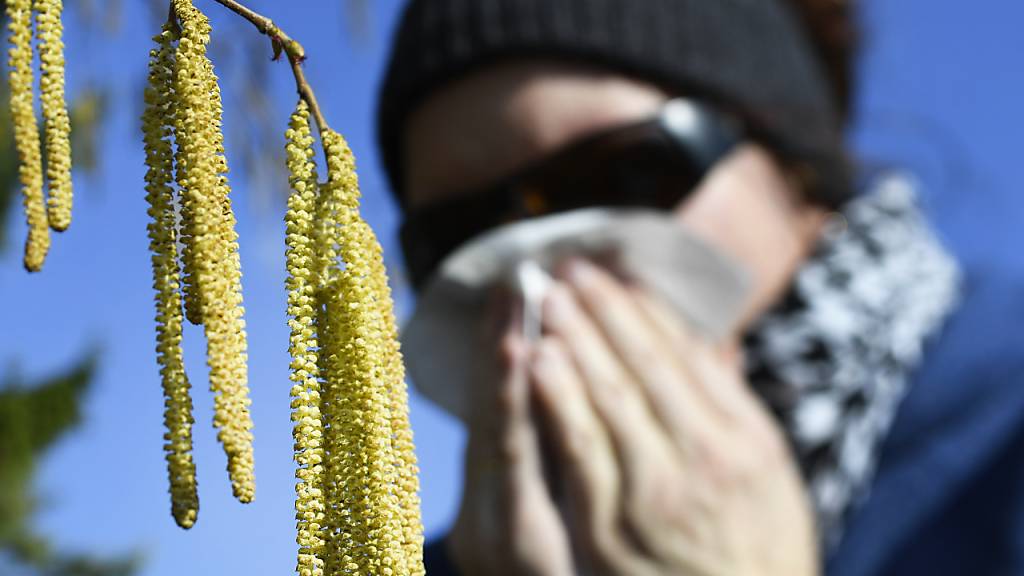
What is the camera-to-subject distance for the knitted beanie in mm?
1984

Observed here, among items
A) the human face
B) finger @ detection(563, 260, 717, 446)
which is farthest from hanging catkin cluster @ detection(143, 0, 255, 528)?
the human face

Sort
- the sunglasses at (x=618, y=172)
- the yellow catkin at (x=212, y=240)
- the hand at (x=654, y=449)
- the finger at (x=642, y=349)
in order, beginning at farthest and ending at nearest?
the sunglasses at (x=618, y=172) → the finger at (x=642, y=349) → the hand at (x=654, y=449) → the yellow catkin at (x=212, y=240)

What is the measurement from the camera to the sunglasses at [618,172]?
1.89 meters

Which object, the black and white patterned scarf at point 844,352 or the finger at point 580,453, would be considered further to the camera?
the black and white patterned scarf at point 844,352

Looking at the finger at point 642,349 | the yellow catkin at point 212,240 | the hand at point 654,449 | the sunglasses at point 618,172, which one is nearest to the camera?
the yellow catkin at point 212,240

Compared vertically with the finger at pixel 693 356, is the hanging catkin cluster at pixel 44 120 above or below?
above

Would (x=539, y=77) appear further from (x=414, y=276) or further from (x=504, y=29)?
(x=414, y=276)

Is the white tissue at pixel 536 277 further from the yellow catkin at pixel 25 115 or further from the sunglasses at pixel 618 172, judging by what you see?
the yellow catkin at pixel 25 115

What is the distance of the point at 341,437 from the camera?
1.77 ft

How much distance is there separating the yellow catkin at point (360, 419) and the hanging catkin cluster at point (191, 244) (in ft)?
0.19

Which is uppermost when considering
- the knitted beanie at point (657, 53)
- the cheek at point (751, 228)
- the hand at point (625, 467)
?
the knitted beanie at point (657, 53)

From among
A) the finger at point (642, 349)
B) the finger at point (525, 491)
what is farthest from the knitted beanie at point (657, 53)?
the finger at point (525, 491)

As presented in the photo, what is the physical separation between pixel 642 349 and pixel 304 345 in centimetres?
132

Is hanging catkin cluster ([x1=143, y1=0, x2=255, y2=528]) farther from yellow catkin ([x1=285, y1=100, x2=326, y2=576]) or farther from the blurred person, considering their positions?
the blurred person
